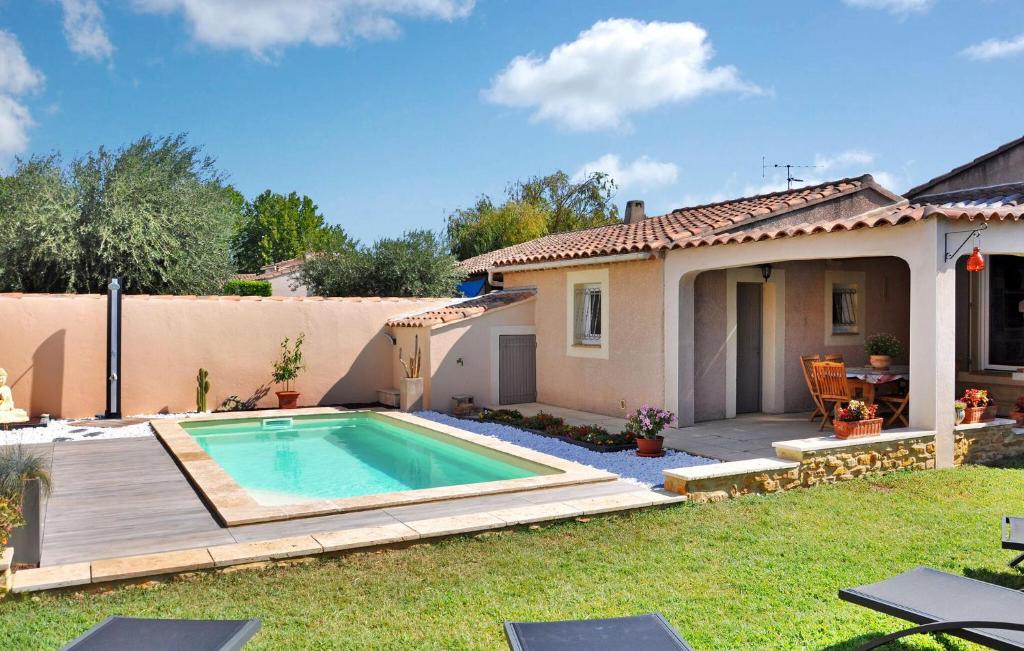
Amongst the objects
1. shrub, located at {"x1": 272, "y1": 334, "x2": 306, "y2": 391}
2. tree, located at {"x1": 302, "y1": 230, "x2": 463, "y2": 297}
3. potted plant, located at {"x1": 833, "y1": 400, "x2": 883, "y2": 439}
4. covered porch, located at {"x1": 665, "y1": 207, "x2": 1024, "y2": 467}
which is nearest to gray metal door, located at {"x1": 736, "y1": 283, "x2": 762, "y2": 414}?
covered porch, located at {"x1": 665, "y1": 207, "x2": 1024, "y2": 467}

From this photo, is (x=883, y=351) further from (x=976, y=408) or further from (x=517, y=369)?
(x=517, y=369)

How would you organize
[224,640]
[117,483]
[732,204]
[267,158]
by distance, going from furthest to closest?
[267,158] < [732,204] < [117,483] < [224,640]

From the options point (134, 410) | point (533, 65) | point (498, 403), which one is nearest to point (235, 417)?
point (134, 410)

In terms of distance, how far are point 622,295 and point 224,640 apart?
37.9ft

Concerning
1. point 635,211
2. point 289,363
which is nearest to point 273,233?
point 635,211

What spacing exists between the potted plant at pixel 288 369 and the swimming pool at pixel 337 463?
18.7 inches

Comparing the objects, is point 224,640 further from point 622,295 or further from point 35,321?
point 35,321

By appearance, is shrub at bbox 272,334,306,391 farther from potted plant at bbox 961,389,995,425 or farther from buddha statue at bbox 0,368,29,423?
potted plant at bbox 961,389,995,425

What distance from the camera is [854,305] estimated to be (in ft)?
51.4

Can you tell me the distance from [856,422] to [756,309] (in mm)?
5064

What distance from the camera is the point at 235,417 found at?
16234mm

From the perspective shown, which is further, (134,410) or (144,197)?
(144,197)

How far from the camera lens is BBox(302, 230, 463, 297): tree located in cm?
2427

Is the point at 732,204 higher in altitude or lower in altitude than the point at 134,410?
higher
